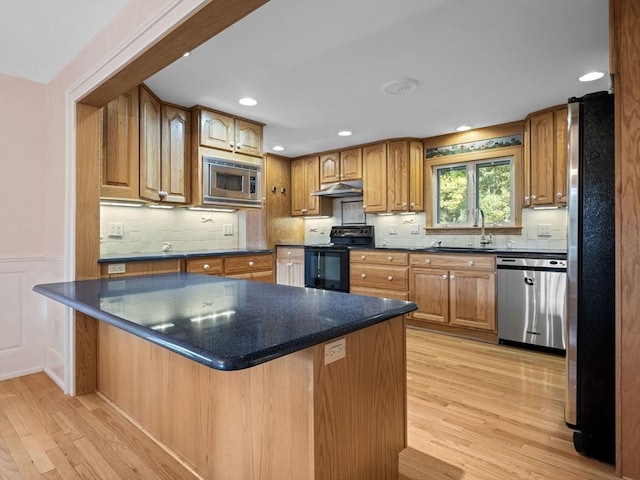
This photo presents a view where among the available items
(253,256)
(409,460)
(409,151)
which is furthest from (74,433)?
(409,151)

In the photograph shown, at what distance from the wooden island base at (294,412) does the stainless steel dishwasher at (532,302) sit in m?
2.37

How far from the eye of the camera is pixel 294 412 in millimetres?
1128

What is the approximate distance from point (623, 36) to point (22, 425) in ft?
11.3

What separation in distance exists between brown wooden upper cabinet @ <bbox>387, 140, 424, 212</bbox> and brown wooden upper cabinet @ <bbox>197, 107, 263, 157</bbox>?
170 centimetres

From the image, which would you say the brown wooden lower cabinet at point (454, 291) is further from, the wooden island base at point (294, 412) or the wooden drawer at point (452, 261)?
the wooden island base at point (294, 412)

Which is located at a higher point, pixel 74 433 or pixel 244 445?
pixel 244 445

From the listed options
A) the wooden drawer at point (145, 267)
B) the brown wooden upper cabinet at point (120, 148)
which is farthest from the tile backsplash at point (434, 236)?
the brown wooden upper cabinet at point (120, 148)

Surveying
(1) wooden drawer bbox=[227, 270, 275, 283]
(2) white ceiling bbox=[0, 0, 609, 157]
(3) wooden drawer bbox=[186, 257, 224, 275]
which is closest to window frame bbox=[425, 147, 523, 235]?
(2) white ceiling bbox=[0, 0, 609, 157]

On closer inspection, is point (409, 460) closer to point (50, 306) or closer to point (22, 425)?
point (22, 425)

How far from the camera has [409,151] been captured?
4.48m

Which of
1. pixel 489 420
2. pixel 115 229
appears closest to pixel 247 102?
pixel 115 229

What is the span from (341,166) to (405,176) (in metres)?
1.01

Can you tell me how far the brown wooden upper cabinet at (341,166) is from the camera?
4.92 m

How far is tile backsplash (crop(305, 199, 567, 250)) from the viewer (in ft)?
12.3
